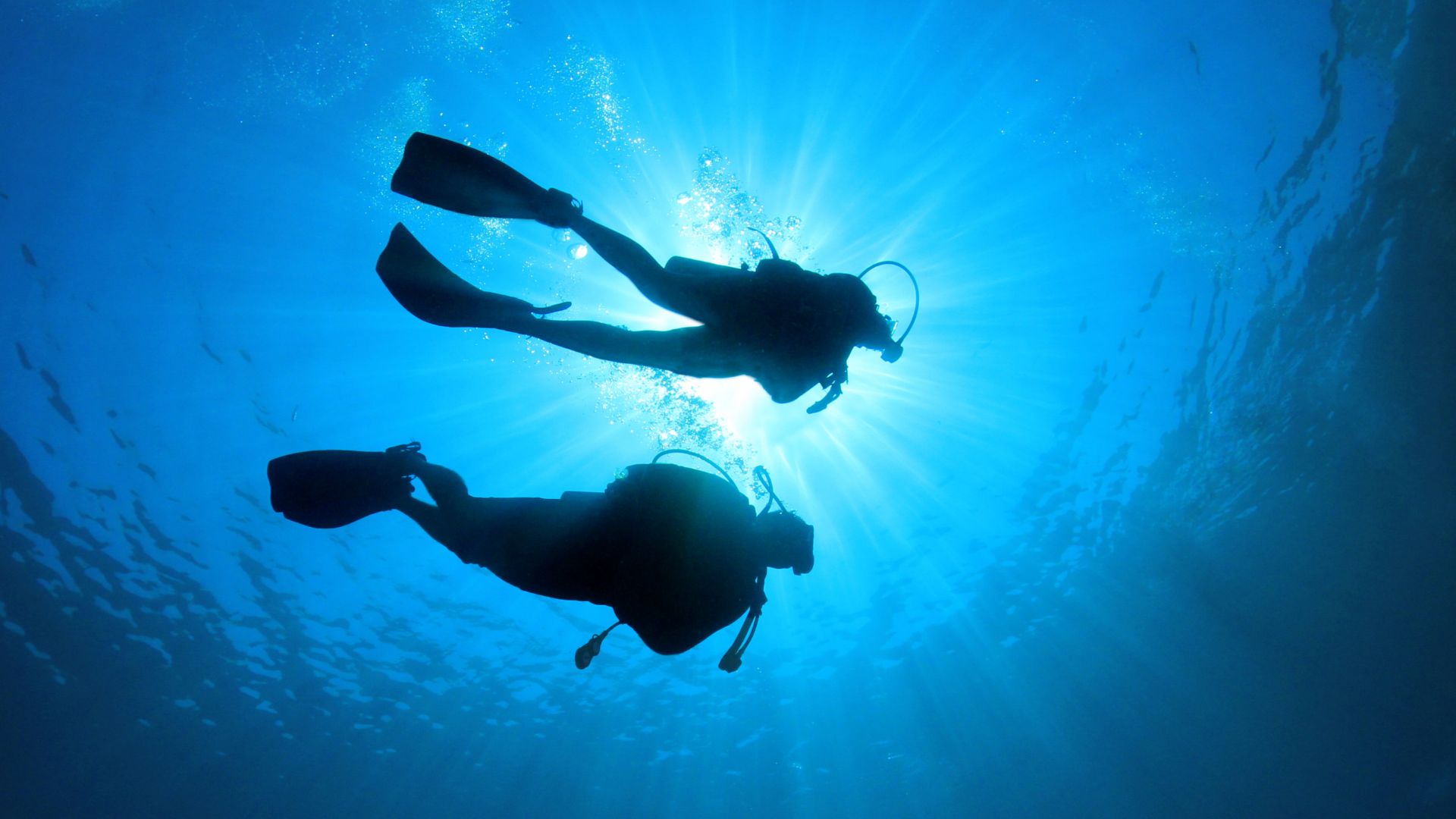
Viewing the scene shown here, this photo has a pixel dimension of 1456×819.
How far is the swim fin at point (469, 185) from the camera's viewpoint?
11.0 feet

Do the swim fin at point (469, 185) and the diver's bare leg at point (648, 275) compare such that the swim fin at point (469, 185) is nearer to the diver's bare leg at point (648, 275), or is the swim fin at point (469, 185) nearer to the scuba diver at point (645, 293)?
the scuba diver at point (645, 293)

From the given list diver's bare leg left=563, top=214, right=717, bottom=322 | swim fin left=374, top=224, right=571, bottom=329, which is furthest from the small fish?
swim fin left=374, top=224, right=571, bottom=329

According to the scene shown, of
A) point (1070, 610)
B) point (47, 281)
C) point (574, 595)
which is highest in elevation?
point (47, 281)

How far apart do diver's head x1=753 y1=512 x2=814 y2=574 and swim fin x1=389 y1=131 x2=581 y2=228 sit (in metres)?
2.09

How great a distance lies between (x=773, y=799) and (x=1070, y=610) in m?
18.8

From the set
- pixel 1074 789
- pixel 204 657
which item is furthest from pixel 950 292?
pixel 1074 789

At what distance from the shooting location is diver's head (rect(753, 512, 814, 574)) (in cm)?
356

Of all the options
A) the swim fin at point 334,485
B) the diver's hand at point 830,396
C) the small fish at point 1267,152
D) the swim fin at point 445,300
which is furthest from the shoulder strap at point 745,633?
the small fish at point 1267,152

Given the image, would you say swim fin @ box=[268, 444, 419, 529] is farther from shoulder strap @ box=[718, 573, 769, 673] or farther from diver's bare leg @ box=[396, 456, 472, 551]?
shoulder strap @ box=[718, 573, 769, 673]

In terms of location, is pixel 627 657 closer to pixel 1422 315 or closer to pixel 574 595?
pixel 574 595

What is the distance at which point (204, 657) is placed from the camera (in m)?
20.9

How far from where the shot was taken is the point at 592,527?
3326 mm

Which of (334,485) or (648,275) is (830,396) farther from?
(334,485)

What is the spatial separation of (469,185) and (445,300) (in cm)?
66
